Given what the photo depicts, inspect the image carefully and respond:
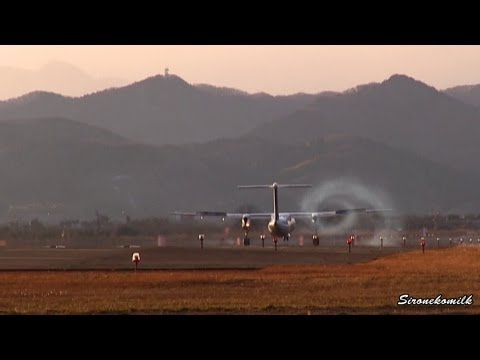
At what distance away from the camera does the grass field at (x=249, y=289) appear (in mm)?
29594

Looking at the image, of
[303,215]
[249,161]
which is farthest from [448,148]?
[303,215]

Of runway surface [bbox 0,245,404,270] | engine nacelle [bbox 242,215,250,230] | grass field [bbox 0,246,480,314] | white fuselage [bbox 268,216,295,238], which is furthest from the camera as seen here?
engine nacelle [bbox 242,215,250,230]

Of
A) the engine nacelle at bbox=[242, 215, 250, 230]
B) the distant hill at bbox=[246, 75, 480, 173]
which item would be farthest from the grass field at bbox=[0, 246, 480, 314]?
the distant hill at bbox=[246, 75, 480, 173]

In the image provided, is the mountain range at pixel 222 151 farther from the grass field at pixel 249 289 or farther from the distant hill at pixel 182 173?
the grass field at pixel 249 289

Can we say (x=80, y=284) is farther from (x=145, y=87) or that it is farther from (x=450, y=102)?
(x=450, y=102)

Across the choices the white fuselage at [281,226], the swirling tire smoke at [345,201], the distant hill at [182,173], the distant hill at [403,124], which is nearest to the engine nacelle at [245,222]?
the white fuselage at [281,226]

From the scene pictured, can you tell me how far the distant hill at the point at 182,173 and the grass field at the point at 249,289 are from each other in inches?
2596

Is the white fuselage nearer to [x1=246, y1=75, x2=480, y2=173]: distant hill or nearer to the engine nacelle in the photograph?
the engine nacelle

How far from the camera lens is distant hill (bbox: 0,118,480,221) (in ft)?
403

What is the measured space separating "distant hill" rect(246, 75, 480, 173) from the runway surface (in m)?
102

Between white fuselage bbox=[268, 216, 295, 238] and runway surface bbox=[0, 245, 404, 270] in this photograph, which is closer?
runway surface bbox=[0, 245, 404, 270]

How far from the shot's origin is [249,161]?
149500mm
